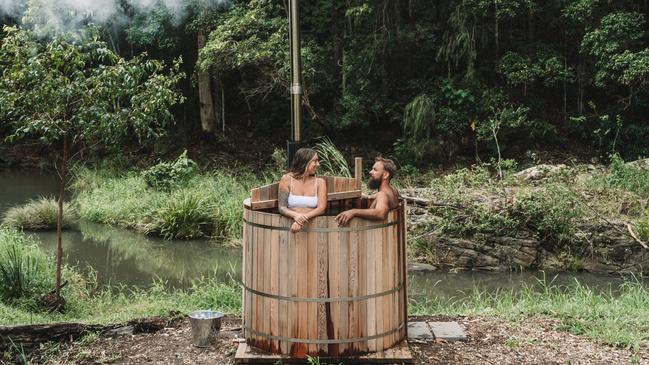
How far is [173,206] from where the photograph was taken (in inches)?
476

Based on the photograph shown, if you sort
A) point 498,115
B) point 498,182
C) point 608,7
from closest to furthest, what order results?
point 498,182
point 608,7
point 498,115

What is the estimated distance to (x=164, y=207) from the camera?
1240 centimetres

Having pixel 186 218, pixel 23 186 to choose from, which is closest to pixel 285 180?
pixel 186 218

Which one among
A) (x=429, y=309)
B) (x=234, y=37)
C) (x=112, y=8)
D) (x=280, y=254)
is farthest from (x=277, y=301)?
(x=112, y=8)

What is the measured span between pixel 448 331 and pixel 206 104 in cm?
1468

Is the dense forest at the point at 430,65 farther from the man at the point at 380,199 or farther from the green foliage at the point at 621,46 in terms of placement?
the man at the point at 380,199

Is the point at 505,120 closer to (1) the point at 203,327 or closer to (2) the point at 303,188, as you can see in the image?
(2) the point at 303,188

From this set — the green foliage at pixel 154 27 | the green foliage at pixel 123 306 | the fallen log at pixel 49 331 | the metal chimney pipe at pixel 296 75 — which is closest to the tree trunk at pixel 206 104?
the green foliage at pixel 154 27

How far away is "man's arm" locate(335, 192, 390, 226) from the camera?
179 inches

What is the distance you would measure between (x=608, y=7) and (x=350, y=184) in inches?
462

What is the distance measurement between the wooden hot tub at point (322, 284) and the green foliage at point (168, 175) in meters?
9.58

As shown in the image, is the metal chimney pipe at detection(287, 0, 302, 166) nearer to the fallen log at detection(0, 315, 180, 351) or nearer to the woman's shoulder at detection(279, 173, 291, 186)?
the woman's shoulder at detection(279, 173, 291, 186)

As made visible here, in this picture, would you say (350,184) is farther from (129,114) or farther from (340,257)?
(129,114)

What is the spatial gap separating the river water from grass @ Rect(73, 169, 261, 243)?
0.26m
